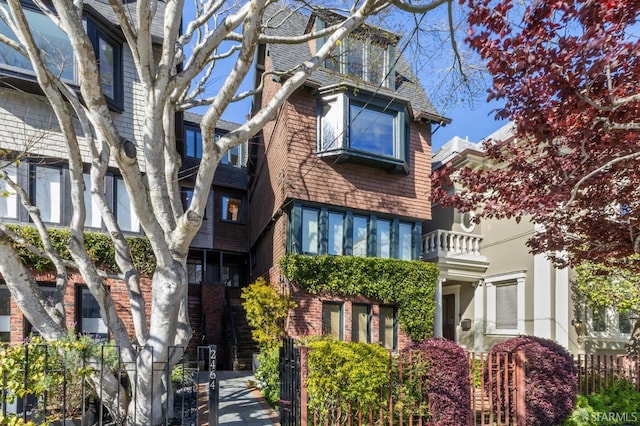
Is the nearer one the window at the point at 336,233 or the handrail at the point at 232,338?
the window at the point at 336,233

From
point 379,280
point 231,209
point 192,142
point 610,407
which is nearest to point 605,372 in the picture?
point 610,407

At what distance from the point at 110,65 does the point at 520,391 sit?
39.0 feet

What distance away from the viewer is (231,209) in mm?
18547

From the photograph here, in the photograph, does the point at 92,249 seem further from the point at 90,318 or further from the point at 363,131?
the point at 363,131

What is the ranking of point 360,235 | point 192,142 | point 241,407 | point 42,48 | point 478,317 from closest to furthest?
point 241,407, point 42,48, point 360,235, point 478,317, point 192,142

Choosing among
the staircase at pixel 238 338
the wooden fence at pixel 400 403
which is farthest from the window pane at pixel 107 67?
the wooden fence at pixel 400 403

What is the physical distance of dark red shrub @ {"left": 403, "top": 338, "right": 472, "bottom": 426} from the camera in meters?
5.44

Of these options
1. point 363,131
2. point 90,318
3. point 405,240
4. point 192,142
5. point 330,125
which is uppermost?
point 192,142

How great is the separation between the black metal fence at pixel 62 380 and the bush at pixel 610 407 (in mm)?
6113

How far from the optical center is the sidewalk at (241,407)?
20.9 ft

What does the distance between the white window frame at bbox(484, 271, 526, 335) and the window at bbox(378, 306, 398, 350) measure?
4.60 metres

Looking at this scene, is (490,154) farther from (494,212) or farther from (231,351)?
(231,351)

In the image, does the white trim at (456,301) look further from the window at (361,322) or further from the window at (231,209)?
the window at (231,209)

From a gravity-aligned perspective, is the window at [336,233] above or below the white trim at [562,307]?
above
